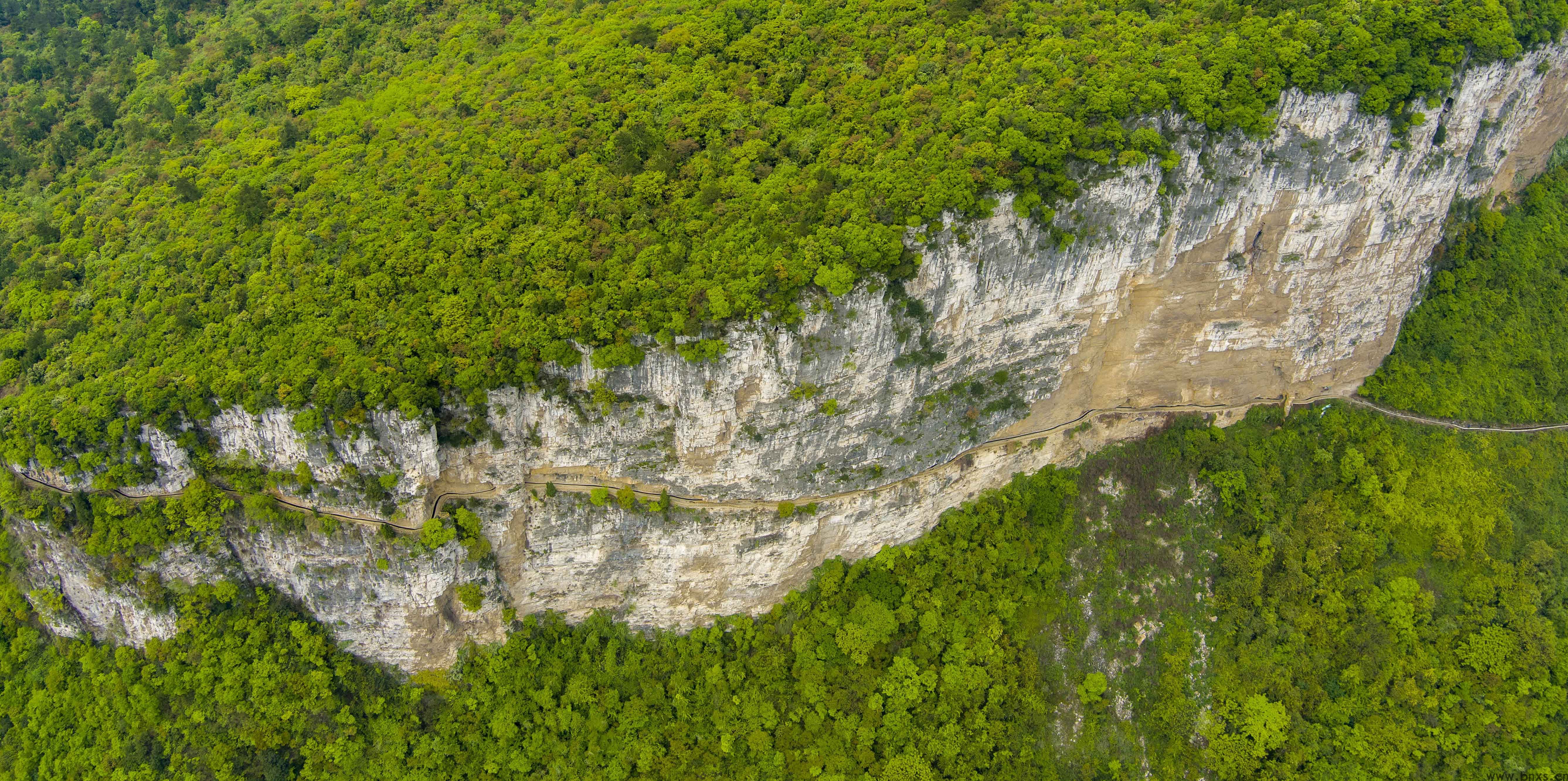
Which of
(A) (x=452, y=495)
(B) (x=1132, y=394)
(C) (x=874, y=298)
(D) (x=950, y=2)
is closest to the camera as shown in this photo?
(C) (x=874, y=298)

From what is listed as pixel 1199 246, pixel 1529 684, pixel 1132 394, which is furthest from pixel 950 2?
pixel 1529 684

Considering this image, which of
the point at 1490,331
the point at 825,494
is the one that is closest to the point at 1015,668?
the point at 825,494

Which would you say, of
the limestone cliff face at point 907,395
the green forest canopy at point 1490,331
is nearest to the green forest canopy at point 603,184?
the limestone cliff face at point 907,395

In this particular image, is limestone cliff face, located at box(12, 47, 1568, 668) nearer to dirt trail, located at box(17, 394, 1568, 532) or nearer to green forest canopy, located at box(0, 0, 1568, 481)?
dirt trail, located at box(17, 394, 1568, 532)

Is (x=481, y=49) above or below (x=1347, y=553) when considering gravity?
above

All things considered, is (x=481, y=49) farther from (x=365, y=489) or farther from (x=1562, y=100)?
(x=1562, y=100)

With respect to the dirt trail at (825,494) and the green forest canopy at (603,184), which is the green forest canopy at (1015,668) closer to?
the dirt trail at (825,494)

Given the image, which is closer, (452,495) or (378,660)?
(452,495)

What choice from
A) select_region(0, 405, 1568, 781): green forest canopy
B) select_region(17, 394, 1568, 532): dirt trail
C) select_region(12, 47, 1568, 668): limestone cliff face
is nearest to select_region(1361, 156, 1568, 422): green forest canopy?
select_region(17, 394, 1568, 532): dirt trail
